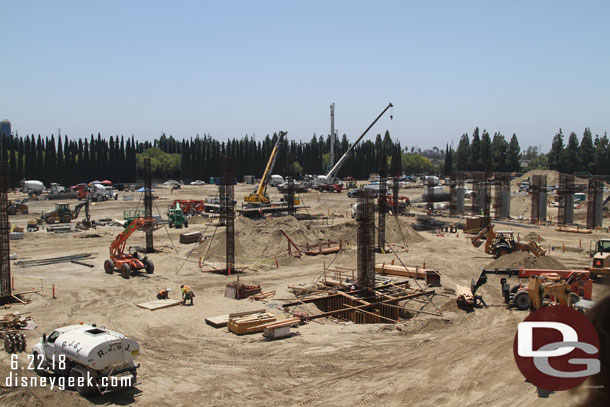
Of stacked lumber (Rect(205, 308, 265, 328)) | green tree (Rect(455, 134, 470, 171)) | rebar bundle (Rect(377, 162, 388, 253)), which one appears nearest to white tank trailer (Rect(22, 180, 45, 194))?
rebar bundle (Rect(377, 162, 388, 253))

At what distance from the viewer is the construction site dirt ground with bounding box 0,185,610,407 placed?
43.2 ft

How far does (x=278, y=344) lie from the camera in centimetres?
1733

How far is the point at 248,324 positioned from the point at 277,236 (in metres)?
16.0

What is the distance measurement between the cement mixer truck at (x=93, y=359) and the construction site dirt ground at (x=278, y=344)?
1.28 feet

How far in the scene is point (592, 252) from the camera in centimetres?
3400

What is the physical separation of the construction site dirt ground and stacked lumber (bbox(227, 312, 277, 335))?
0.82 feet

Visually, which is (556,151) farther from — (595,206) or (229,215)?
(229,215)

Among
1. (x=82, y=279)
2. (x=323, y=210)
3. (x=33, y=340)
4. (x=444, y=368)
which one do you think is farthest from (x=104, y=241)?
(x=444, y=368)

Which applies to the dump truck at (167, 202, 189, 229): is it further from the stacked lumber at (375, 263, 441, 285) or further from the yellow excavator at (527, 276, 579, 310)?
the yellow excavator at (527, 276, 579, 310)

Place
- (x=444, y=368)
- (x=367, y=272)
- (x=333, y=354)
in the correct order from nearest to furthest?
(x=444, y=368) → (x=333, y=354) → (x=367, y=272)

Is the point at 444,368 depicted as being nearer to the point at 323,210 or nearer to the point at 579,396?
the point at 579,396

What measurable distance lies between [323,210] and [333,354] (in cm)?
4567

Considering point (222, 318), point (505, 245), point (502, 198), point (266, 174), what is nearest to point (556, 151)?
point (502, 198)

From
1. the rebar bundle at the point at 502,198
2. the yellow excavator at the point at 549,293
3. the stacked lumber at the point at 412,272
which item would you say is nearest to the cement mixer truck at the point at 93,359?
the yellow excavator at the point at 549,293
